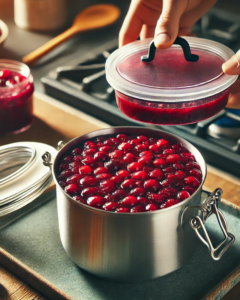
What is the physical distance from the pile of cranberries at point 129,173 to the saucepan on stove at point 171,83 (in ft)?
0.37

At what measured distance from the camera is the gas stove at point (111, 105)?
1.32 m

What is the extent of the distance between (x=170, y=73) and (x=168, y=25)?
5.2 inches

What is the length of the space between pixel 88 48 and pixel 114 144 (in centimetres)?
103

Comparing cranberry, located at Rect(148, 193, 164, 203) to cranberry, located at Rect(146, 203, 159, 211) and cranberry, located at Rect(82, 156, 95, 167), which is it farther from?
cranberry, located at Rect(82, 156, 95, 167)

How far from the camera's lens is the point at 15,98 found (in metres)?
1.37

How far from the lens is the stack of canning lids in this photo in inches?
42.8

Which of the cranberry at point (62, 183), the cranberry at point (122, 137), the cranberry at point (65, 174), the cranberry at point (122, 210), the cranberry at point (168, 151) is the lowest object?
the cranberry at point (122, 137)

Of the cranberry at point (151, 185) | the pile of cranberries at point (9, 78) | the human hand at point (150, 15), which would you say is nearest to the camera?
the cranberry at point (151, 185)

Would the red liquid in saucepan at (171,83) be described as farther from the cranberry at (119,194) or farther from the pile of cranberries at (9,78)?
the pile of cranberries at (9,78)

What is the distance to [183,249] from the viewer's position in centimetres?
92

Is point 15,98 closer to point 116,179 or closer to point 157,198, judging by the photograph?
point 116,179

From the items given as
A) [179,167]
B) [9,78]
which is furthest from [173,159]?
[9,78]

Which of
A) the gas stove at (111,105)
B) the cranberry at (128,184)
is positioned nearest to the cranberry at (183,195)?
the cranberry at (128,184)

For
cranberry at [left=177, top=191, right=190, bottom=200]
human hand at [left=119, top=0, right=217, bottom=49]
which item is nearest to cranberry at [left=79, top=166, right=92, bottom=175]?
cranberry at [left=177, top=191, right=190, bottom=200]
